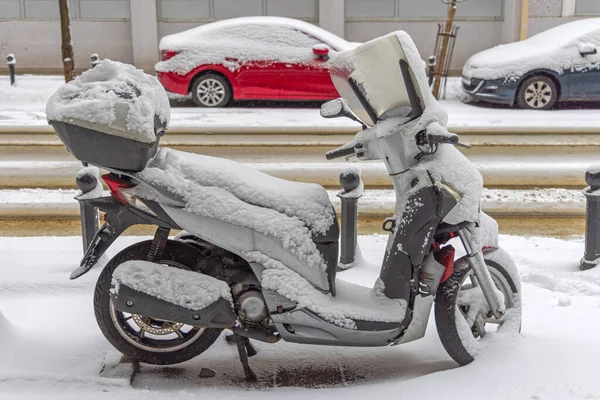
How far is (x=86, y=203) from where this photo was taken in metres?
5.53

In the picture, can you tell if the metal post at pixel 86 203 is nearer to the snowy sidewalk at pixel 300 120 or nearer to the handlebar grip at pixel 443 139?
the handlebar grip at pixel 443 139

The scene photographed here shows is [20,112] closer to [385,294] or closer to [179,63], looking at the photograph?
[179,63]

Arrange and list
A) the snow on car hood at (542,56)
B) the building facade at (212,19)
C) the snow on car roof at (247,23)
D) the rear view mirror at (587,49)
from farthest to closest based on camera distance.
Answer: the building facade at (212,19)
the snow on car roof at (247,23)
the snow on car hood at (542,56)
the rear view mirror at (587,49)

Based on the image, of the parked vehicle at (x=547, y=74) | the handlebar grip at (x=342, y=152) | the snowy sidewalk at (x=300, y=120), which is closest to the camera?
the handlebar grip at (x=342, y=152)

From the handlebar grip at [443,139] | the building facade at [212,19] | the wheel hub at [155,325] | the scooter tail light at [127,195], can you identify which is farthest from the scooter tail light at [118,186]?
the building facade at [212,19]

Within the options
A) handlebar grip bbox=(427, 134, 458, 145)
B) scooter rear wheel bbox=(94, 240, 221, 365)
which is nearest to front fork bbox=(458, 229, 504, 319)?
handlebar grip bbox=(427, 134, 458, 145)

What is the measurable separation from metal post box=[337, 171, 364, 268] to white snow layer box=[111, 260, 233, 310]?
81.8 inches

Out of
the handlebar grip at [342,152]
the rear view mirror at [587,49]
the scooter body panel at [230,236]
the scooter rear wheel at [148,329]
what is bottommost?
the scooter rear wheel at [148,329]

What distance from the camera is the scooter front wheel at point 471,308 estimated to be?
3.95 m

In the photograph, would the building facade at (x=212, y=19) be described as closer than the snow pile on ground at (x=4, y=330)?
No

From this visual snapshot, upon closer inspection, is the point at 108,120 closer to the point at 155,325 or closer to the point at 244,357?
the point at 155,325

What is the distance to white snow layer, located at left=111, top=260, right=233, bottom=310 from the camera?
370 cm

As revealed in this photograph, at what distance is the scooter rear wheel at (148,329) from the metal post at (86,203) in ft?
5.56

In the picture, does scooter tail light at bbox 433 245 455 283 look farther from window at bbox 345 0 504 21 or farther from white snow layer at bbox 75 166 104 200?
window at bbox 345 0 504 21
